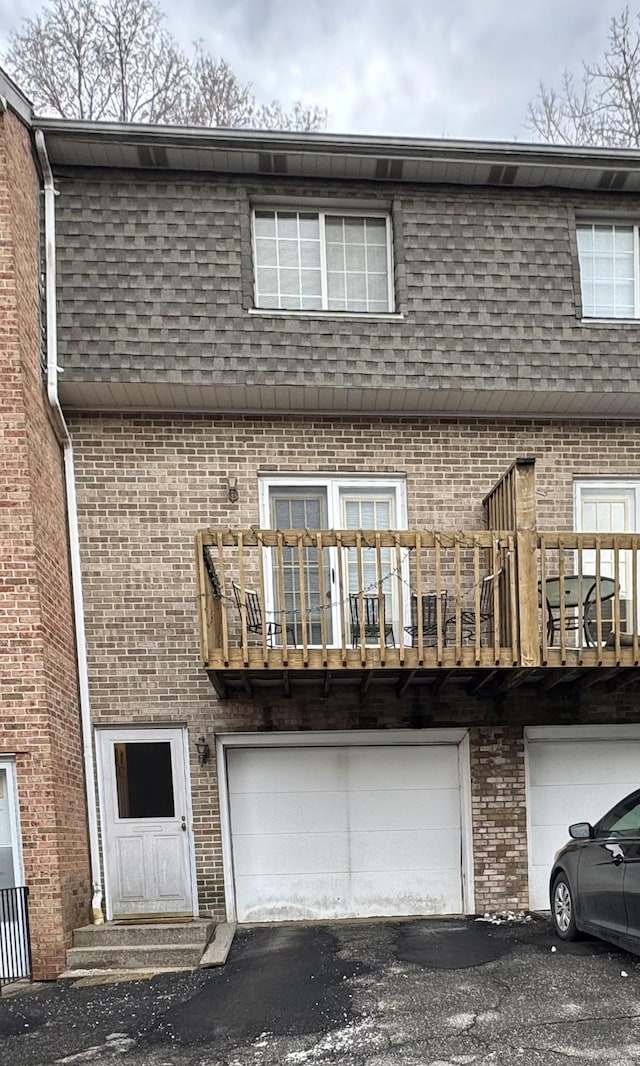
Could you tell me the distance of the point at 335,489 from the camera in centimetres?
724

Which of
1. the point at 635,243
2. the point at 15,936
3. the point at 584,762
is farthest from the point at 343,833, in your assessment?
the point at 635,243

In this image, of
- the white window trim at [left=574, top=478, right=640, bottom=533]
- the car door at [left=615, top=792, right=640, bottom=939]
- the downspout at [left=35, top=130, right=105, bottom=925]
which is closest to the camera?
the car door at [left=615, top=792, right=640, bottom=939]

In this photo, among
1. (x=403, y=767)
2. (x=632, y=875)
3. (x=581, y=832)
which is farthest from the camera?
(x=403, y=767)

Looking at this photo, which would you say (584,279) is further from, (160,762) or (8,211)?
(160,762)

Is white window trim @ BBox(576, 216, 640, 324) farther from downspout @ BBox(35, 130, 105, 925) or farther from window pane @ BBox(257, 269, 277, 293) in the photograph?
downspout @ BBox(35, 130, 105, 925)

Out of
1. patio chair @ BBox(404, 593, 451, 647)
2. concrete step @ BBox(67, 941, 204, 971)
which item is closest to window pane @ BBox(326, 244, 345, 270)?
patio chair @ BBox(404, 593, 451, 647)

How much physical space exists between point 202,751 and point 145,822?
853 mm

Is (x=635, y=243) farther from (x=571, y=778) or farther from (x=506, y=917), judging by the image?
(x=506, y=917)

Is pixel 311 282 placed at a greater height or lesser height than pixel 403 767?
greater

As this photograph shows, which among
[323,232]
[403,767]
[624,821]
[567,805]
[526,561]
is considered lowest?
[567,805]

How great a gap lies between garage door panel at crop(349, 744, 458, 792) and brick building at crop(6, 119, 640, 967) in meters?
0.02

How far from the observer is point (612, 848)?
17.2ft

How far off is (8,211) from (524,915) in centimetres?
790

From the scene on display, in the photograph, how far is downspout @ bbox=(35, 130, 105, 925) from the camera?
6551mm
